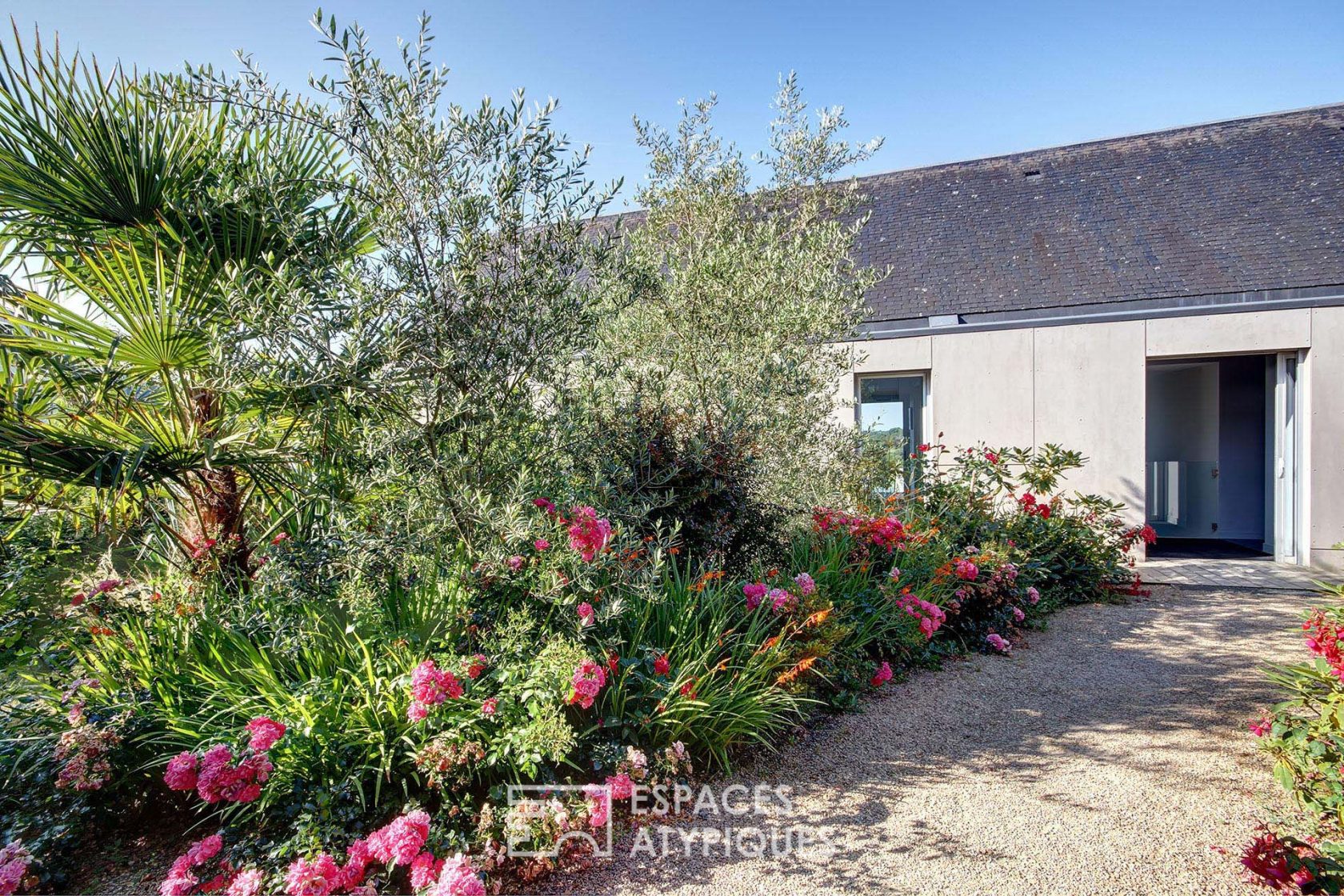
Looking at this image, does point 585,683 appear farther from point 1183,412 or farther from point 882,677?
point 1183,412

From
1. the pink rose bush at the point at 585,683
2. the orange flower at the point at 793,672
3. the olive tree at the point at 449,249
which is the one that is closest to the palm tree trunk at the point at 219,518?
the olive tree at the point at 449,249

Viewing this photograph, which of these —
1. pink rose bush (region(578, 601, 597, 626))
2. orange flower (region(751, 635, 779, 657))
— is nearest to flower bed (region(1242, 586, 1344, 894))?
orange flower (region(751, 635, 779, 657))

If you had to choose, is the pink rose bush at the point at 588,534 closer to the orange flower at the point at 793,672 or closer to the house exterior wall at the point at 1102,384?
the orange flower at the point at 793,672

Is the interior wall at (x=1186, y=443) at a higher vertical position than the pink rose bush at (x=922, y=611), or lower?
higher

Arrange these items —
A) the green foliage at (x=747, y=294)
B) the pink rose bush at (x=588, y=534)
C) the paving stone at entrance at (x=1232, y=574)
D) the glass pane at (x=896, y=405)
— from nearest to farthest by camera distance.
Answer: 1. the pink rose bush at (x=588, y=534)
2. the green foliage at (x=747, y=294)
3. the paving stone at entrance at (x=1232, y=574)
4. the glass pane at (x=896, y=405)

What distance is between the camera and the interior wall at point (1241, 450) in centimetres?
1135

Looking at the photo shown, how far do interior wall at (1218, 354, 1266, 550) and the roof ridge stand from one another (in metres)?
3.81

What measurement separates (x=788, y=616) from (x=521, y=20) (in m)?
4.58

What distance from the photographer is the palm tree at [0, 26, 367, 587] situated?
319 cm

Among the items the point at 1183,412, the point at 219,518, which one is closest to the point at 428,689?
the point at 219,518

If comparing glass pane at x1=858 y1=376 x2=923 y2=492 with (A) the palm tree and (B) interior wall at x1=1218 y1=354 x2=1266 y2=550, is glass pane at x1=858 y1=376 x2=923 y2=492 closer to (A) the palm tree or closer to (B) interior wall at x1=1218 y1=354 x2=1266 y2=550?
(B) interior wall at x1=1218 y1=354 x2=1266 y2=550

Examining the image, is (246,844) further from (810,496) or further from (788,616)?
(810,496)

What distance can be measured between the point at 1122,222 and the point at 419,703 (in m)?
11.4

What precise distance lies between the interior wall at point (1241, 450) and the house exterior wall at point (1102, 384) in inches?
119
